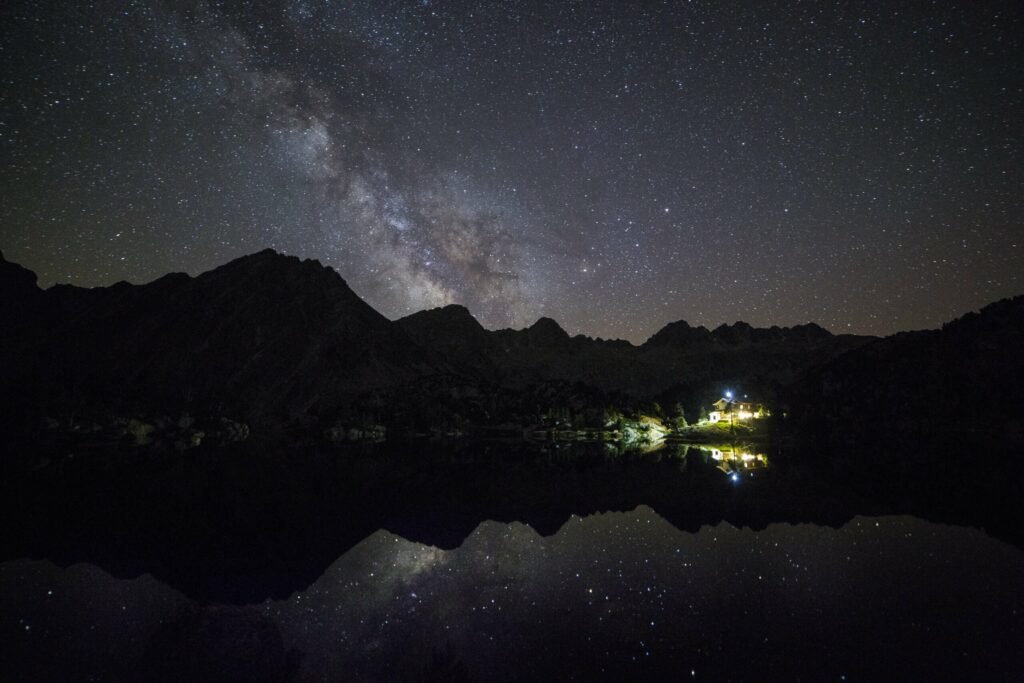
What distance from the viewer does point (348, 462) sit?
278 feet

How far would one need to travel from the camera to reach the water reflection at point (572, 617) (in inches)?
573

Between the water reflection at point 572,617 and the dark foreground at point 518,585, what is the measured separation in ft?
0.34

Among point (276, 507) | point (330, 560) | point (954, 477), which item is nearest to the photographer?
point (330, 560)

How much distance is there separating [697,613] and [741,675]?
4.66 meters

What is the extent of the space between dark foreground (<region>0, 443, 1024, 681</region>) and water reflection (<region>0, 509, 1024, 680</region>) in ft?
0.34

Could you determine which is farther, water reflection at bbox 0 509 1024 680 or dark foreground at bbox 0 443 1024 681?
dark foreground at bbox 0 443 1024 681

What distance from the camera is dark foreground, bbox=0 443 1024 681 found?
48.9 feet

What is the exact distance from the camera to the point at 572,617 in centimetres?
1836

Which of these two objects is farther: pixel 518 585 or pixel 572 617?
pixel 518 585

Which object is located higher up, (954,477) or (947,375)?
(947,375)

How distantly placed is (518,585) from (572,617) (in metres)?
4.40

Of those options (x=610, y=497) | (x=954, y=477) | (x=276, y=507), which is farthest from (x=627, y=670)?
(x=954, y=477)

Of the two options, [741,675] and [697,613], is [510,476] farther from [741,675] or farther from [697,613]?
Answer: [741,675]

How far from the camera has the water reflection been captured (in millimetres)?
14555
